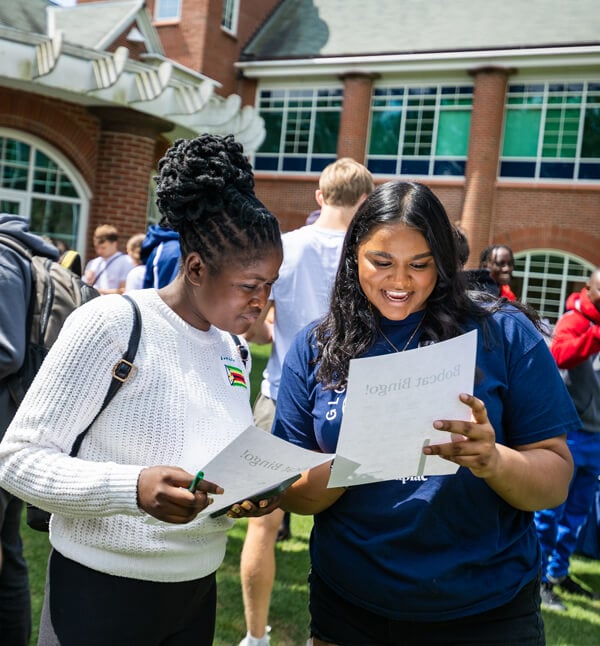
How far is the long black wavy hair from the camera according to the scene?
183 cm

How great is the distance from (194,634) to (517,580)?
81 centimetres

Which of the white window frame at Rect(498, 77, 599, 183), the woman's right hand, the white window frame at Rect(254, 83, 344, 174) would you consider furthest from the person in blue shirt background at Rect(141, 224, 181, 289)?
the white window frame at Rect(254, 83, 344, 174)

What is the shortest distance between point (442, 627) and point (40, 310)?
150 centimetres

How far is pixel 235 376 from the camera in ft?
6.19

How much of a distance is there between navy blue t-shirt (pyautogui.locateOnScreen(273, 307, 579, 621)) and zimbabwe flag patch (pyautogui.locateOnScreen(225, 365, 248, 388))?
22 cm

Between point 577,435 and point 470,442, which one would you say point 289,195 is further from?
point 470,442

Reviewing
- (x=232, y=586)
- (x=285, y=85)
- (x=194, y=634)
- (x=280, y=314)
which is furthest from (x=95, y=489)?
(x=285, y=85)

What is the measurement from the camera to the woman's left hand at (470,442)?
4.89ft

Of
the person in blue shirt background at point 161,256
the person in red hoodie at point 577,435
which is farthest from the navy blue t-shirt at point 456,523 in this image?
the person in red hoodie at point 577,435

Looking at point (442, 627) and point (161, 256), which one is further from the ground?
point (161, 256)

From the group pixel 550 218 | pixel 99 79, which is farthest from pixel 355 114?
pixel 99 79

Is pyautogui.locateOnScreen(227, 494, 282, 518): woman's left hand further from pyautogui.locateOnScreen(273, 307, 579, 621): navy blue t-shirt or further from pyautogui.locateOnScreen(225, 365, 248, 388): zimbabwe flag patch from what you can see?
pyautogui.locateOnScreen(225, 365, 248, 388): zimbabwe flag patch

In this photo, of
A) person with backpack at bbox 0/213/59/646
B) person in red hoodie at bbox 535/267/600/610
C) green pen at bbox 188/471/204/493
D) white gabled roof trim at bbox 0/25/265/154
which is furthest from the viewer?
white gabled roof trim at bbox 0/25/265/154

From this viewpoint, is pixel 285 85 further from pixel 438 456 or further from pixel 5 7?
pixel 438 456
